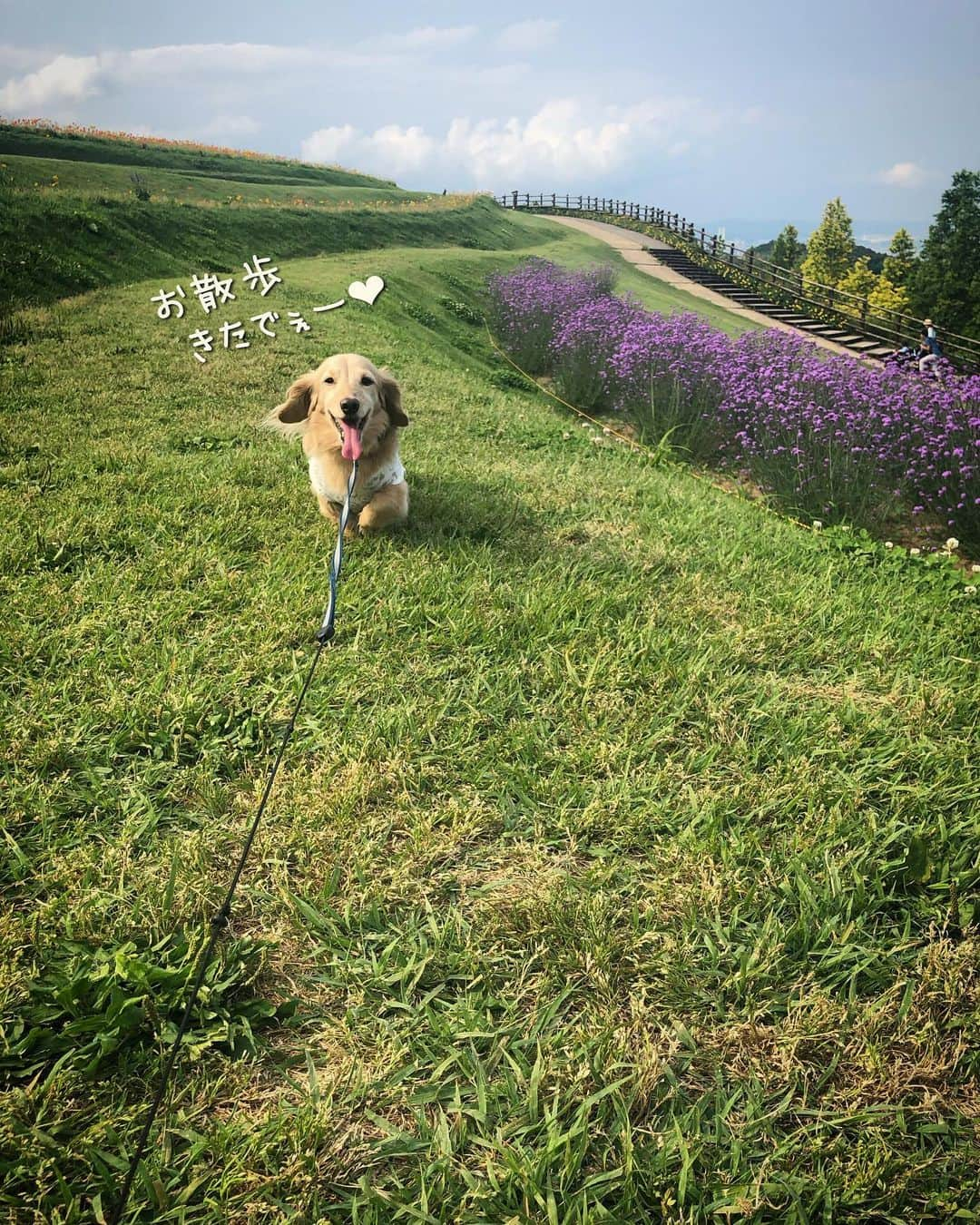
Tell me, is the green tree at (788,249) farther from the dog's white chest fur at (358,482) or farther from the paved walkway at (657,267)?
the dog's white chest fur at (358,482)

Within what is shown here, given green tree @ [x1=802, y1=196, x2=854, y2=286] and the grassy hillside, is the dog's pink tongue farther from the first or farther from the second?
green tree @ [x1=802, y1=196, x2=854, y2=286]

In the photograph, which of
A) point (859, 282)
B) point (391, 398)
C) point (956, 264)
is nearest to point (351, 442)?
point (391, 398)

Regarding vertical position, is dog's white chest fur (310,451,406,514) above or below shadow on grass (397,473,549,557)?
above

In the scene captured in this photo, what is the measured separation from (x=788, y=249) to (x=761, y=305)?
1967cm

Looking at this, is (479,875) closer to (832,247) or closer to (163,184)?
(163,184)

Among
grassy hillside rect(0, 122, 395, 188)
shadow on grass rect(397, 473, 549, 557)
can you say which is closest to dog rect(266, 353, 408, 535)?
shadow on grass rect(397, 473, 549, 557)

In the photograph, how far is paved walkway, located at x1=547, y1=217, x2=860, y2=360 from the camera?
1970 centimetres

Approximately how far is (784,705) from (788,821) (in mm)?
600

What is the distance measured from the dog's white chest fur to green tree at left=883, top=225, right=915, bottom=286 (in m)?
34.8

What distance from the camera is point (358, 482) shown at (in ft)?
10.9

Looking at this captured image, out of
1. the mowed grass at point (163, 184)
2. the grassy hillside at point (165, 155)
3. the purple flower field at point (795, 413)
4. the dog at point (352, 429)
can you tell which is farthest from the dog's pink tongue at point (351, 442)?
the grassy hillside at point (165, 155)

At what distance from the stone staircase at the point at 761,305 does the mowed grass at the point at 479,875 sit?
16740mm

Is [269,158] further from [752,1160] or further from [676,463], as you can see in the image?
[752,1160]

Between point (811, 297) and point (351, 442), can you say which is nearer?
point (351, 442)
